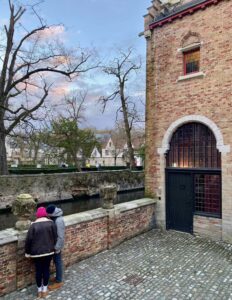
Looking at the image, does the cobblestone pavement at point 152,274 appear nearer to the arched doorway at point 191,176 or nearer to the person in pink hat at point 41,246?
the person in pink hat at point 41,246

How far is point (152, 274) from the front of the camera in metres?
6.20

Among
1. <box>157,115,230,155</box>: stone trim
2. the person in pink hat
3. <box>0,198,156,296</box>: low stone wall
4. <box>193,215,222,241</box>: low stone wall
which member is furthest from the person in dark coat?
<box>157,115,230,155</box>: stone trim

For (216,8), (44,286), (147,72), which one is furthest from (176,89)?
(44,286)

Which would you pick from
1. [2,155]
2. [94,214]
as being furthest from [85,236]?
[2,155]

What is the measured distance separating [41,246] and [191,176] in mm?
6219

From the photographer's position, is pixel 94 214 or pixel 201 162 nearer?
pixel 94 214

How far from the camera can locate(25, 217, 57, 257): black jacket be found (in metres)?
5.09

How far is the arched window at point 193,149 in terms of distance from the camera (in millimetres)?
9234

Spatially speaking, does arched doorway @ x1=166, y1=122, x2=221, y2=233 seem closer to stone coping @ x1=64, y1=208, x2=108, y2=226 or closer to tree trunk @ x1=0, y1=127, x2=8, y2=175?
stone coping @ x1=64, y1=208, x2=108, y2=226

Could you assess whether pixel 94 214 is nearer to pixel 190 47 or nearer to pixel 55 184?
pixel 190 47

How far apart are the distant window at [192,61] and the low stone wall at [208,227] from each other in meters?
5.40

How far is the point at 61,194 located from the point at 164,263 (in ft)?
46.6

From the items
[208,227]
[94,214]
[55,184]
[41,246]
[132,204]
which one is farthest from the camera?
[55,184]

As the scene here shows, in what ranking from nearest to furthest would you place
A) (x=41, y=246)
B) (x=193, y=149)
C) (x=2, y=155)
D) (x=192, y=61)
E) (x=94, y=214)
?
(x=41, y=246) < (x=94, y=214) < (x=193, y=149) < (x=192, y=61) < (x=2, y=155)
